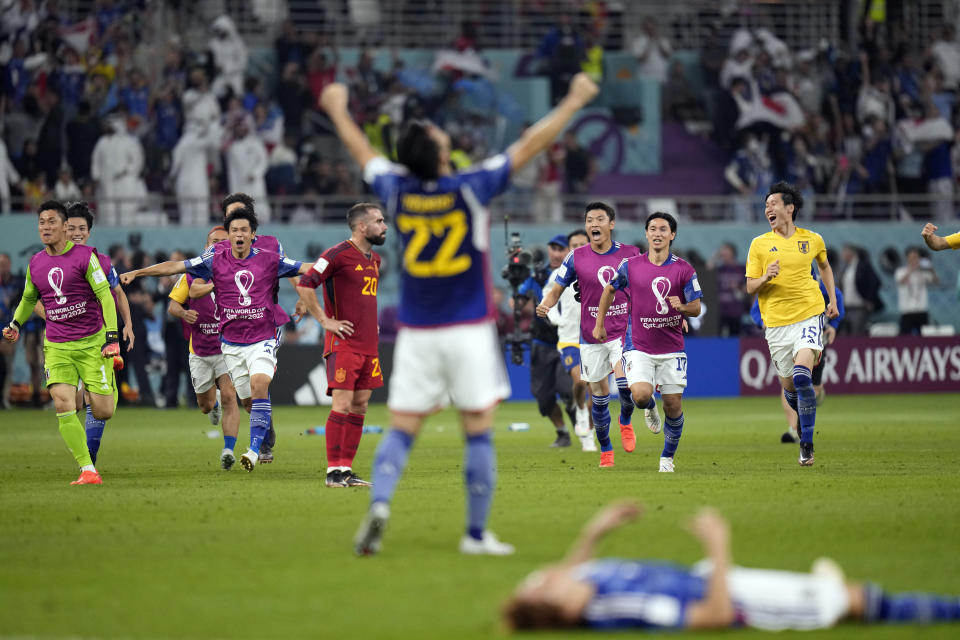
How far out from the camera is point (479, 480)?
27.0 feet

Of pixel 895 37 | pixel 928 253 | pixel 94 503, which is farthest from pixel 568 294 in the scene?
pixel 895 37

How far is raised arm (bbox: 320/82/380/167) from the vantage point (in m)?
8.55

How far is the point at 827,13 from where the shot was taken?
36.8 metres

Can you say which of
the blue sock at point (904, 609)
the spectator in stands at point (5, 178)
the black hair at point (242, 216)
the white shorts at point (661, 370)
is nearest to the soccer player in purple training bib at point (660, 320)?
the white shorts at point (661, 370)

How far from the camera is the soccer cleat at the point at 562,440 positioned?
60.2 ft

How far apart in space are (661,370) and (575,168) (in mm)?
17790

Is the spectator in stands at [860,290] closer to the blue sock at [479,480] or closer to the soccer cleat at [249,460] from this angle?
the soccer cleat at [249,460]

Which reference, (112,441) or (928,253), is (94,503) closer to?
(112,441)

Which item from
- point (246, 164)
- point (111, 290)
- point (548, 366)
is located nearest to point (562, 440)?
point (548, 366)

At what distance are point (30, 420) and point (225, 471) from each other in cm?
1053

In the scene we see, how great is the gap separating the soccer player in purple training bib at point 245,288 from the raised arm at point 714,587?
9224mm

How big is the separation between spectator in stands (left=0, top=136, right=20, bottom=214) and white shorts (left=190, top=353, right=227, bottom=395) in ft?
44.1

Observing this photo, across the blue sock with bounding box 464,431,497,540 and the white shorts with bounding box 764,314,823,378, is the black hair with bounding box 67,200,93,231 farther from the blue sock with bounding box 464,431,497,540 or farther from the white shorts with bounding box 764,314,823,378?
the blue sock with bounding box 464,431,497,540

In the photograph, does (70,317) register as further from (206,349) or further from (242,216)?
(206,349)
